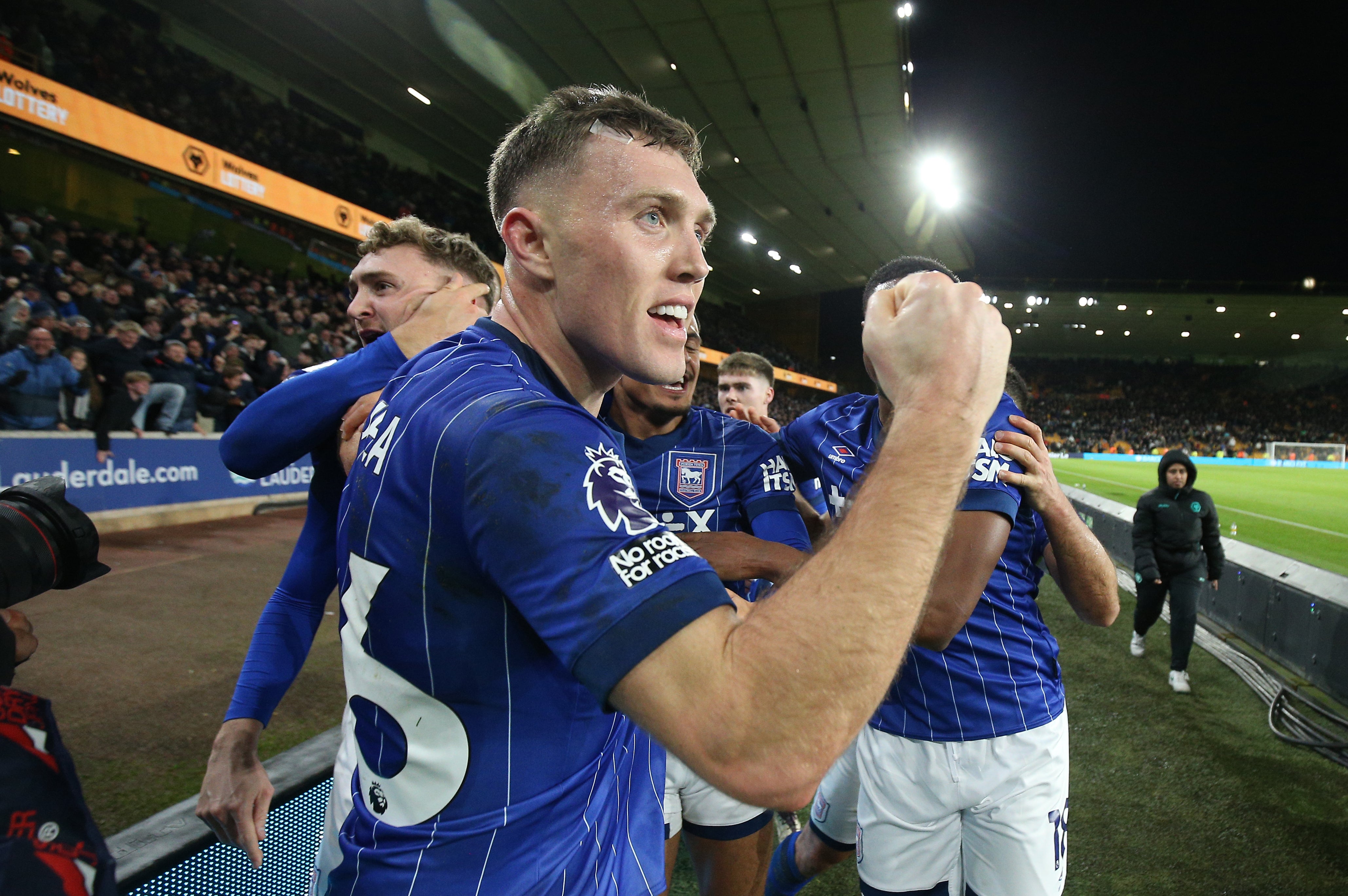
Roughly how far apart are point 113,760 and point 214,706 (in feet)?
2.17

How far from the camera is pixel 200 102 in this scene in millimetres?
14906

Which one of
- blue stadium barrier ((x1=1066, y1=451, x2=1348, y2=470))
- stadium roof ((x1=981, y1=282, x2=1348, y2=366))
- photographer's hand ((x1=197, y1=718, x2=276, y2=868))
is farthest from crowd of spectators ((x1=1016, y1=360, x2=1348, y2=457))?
photographer's hand ((x1=197, y1=718, x2=276, y2=868))

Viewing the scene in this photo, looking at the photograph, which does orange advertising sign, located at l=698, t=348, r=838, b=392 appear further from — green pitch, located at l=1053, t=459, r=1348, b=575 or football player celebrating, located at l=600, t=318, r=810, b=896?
football player celebrating, located at l=600, t=318, r=810, b=896

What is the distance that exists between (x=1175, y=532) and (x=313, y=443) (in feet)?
23.7

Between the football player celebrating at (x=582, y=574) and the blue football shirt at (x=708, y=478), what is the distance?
1.31 metres

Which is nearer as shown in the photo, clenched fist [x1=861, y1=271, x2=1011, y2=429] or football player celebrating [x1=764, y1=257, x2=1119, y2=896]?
clenched fist [x1=861, y1=271, x2=1011, y2=429]

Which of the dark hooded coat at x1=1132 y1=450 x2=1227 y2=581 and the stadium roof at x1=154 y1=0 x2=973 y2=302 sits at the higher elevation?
the stadium roof at x1=154 y1=0 x2=973 y2=302

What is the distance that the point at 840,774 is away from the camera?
2.67 m

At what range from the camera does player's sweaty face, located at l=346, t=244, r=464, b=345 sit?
6.56ft

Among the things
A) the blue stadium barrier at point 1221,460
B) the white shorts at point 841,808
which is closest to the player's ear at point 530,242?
the white shorts at point 841,808

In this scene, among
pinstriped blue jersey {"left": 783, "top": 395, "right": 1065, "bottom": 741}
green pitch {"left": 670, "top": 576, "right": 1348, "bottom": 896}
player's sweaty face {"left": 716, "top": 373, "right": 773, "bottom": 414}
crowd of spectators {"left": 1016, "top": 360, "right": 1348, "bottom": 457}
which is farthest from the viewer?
crowd of spectators {"left": 1016, "top": 360, "right": 1348, "bottom": 457}

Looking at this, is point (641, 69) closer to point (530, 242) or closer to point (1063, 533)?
point (1063, 533)

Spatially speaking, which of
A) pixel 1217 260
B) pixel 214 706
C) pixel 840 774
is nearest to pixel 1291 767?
pixel 840 774

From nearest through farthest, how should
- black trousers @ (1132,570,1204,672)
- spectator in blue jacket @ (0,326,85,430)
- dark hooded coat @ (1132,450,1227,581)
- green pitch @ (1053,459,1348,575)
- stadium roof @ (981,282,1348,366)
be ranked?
Answer: black trousers @ (1132,570,1204,672) < dark hooded coat @ (1132,450,1227,581) < spectator in blue jacket @ (0,326,85,430) < green pitch @ (1053,459,1348,575) < stadium roof @ (981,282,1348,366)
